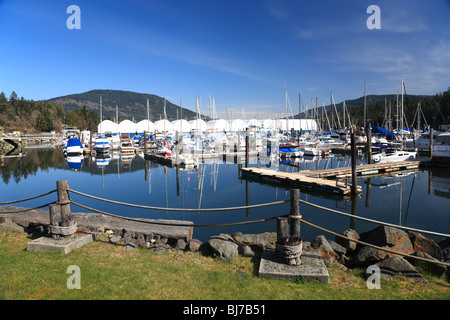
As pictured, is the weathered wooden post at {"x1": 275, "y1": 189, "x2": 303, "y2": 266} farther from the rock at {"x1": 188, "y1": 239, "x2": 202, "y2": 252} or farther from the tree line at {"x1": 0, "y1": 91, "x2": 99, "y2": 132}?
the tree line at {"x1": 0, "y1": 91, "x2": 99, "y2": 132}

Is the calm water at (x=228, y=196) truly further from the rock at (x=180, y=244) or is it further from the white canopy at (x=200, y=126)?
the white canopy at (x=200, y=126)

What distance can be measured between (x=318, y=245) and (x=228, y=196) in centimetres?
1361

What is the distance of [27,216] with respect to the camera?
1100 centimetres

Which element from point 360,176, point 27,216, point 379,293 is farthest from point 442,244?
point 360,176

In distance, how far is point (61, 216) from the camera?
7129 mm

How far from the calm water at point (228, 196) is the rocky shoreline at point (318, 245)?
10.4ft

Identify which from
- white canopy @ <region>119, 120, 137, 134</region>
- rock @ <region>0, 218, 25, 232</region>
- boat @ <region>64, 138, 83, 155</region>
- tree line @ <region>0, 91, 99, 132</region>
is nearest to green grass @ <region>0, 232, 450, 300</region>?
rock @ <region>0, 218, 25, 232</region>

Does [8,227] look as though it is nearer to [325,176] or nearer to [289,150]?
[325,176]

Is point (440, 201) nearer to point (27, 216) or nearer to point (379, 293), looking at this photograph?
point (379, 293)

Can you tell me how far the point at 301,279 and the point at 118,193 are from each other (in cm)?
2091

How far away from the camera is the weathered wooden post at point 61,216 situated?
23.3 ft

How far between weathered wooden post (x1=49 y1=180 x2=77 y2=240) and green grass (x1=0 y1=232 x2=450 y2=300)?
60cm

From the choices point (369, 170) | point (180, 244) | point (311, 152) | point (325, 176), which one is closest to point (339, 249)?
point (180, 244)

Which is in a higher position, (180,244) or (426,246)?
(180,244)
